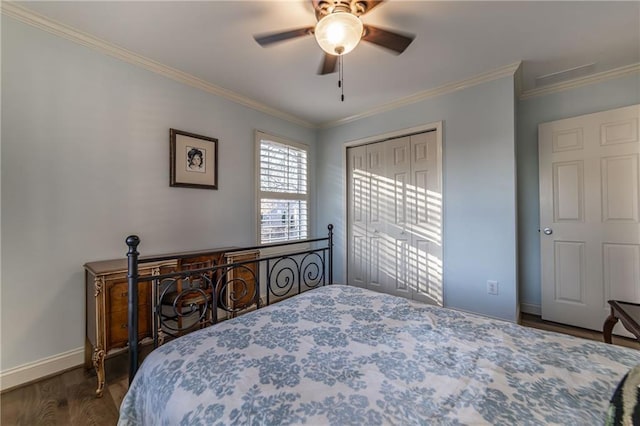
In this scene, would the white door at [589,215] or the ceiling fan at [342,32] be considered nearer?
the ceiling fan at [342,32]

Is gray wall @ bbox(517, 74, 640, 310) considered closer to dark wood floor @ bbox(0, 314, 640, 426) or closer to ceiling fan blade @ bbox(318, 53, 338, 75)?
ceiling fan blade @ bbox(318, 53, 338, 75)

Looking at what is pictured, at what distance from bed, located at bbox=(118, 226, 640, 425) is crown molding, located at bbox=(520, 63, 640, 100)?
110 inches

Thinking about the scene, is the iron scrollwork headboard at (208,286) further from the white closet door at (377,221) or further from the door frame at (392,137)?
the white closet door at (377,221)

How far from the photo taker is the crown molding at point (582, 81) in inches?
92.2

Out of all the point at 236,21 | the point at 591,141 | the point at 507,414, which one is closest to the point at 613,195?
the point at 591,141

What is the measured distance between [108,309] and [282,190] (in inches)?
85.3

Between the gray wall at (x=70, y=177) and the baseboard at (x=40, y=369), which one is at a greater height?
the gray wall at (x=70, y=177)

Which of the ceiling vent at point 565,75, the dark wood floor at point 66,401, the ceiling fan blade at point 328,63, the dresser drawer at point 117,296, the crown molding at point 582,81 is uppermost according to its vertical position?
the ceiling vent at point 565,75

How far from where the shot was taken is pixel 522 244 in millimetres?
2848

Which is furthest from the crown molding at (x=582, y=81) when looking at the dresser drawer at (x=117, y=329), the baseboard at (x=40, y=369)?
the baseboard at (x=40, y=369)

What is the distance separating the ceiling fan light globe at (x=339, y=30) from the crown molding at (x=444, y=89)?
68.1 inches

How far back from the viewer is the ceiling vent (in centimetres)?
236

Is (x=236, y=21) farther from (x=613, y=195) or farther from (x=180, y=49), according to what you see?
(x=613, y=195)

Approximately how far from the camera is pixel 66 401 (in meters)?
1.56
